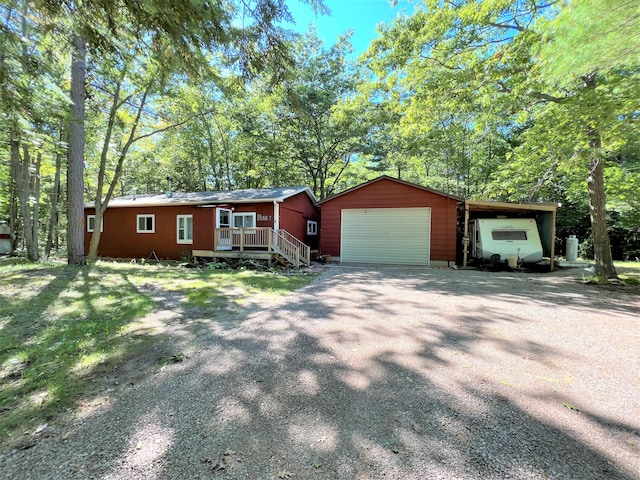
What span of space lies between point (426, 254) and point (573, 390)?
32.2 feet

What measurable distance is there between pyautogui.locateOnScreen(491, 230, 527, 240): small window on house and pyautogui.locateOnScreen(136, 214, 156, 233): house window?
1475 cm

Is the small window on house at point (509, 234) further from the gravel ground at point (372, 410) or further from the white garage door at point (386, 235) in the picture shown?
the gravel ground at point (372, 410)

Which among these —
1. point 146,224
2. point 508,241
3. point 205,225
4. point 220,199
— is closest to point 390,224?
point 508,241

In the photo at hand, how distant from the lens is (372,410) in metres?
2.14

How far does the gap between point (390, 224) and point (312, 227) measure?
5201 millimetres

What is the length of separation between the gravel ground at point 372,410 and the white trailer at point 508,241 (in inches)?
297

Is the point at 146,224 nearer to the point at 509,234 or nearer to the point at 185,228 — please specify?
the point at 185,228

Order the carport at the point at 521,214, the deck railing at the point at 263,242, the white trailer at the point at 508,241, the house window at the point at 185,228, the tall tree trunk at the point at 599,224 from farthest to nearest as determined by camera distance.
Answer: the house window at the point at 185,228
the deck railing at the point at 263,242
the white trailer at the point at 508,241
the carport at the point at 521,214
the tall tree trunk at the point at 599,224

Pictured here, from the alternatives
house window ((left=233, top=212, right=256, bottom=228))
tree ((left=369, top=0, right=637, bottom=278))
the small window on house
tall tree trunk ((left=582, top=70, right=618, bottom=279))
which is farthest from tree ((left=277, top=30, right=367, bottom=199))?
tall tree trunk ((left=582, top=70, right=618, bottom=279))

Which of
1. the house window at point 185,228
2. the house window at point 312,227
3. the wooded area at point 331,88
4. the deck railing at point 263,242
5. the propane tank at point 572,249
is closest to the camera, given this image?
the wooded area at point 331,88

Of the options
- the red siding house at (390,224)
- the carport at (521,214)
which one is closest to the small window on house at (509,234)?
the carport at (521,214)

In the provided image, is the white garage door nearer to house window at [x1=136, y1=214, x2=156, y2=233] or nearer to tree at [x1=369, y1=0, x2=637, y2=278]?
tree at [x1=369, y1=0, x2=637, y2=278]

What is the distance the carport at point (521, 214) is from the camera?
1063 centimetres

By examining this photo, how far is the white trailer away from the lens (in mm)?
10836
